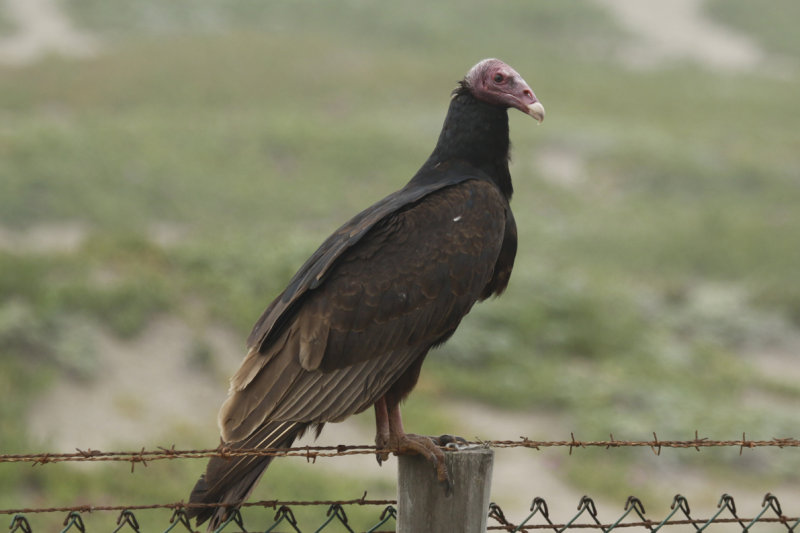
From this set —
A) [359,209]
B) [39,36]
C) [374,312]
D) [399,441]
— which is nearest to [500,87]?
[374,312]

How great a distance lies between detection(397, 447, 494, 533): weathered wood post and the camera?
248 centimetres

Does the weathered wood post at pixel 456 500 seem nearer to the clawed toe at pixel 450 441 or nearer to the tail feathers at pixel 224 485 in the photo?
the clawed toe at pixel 450 441

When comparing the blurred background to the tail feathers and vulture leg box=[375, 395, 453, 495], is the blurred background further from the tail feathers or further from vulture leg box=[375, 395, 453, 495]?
the tail feathers

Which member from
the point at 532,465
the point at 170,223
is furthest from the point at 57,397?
the point at 170,223

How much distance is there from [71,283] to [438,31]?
69.5ft

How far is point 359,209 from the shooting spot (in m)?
16.0

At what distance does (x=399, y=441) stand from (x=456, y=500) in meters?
0.70

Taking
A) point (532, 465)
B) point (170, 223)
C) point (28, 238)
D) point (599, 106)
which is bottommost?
point (532, 465)

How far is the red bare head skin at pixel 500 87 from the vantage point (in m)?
3.85

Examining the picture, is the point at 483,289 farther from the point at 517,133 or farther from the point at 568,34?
the point at 568,34

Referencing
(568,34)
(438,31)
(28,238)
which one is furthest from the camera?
(568,34)

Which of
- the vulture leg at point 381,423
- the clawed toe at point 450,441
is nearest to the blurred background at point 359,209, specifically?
the vulture leg at point 381,423

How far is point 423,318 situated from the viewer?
3.43m

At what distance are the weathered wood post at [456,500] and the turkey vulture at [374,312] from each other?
17.9 inches
